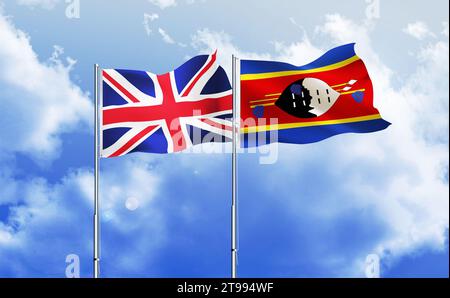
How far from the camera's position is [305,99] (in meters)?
15.3

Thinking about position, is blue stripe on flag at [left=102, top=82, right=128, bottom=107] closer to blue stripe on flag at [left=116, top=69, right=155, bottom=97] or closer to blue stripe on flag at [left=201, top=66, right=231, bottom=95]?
blue stripe on flag at [left=116, top=69, right=155, bottom=97]

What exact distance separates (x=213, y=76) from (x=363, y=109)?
288 centimetres

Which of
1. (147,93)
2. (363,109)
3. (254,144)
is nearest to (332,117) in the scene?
(363,109)

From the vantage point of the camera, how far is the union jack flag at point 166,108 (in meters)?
15.2

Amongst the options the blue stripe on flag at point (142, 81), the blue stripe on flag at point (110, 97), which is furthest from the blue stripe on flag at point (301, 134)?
the blue stripe on flag at point (110, 97)

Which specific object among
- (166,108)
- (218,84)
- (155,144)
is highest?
(218,84)

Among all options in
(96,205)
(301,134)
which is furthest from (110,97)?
(301,134)

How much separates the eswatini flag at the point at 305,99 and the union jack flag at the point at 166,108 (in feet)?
1.51

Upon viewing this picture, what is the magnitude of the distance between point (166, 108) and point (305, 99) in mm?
2644

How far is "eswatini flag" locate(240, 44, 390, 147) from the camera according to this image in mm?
15164

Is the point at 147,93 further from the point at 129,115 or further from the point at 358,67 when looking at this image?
the point at 358,67

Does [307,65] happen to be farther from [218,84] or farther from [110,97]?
[110,97]
